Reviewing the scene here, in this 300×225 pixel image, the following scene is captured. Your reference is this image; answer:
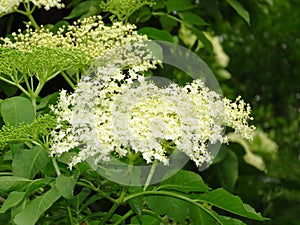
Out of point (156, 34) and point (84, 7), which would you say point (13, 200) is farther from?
point (84, 7)

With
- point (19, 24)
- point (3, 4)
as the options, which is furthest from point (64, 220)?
point (19, 24)

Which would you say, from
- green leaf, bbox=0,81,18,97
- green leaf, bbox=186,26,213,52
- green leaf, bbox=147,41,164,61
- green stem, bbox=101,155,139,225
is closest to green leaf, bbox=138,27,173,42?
green leaf, bbox=147,41,164,61

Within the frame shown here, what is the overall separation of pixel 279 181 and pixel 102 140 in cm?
200

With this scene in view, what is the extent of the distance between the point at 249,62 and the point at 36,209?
5693mm

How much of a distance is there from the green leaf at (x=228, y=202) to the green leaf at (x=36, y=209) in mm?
345

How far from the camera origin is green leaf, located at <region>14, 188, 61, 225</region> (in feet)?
4.81

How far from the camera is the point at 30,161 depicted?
1.58 m

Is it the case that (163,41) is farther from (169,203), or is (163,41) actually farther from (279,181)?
(279,181)

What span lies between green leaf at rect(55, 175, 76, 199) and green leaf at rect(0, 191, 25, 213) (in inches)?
3.4

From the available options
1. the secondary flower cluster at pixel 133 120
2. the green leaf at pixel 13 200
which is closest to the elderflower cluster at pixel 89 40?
the secondary flower cluster at pixel 133 120

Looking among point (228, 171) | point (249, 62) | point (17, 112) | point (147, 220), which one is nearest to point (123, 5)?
point (17, 112)

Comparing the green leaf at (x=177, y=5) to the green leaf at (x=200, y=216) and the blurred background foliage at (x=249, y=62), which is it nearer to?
the blurred background foliage at (x=249, y=62)

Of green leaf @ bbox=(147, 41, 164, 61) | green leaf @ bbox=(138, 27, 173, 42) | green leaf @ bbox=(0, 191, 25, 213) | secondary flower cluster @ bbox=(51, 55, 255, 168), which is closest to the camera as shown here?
secondary flower cluster @ bbox=(51, 55, 255, 168)

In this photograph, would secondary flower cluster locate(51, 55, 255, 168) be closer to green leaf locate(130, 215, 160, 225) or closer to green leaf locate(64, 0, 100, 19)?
green leaf locate(130, 215, 160, 225)
